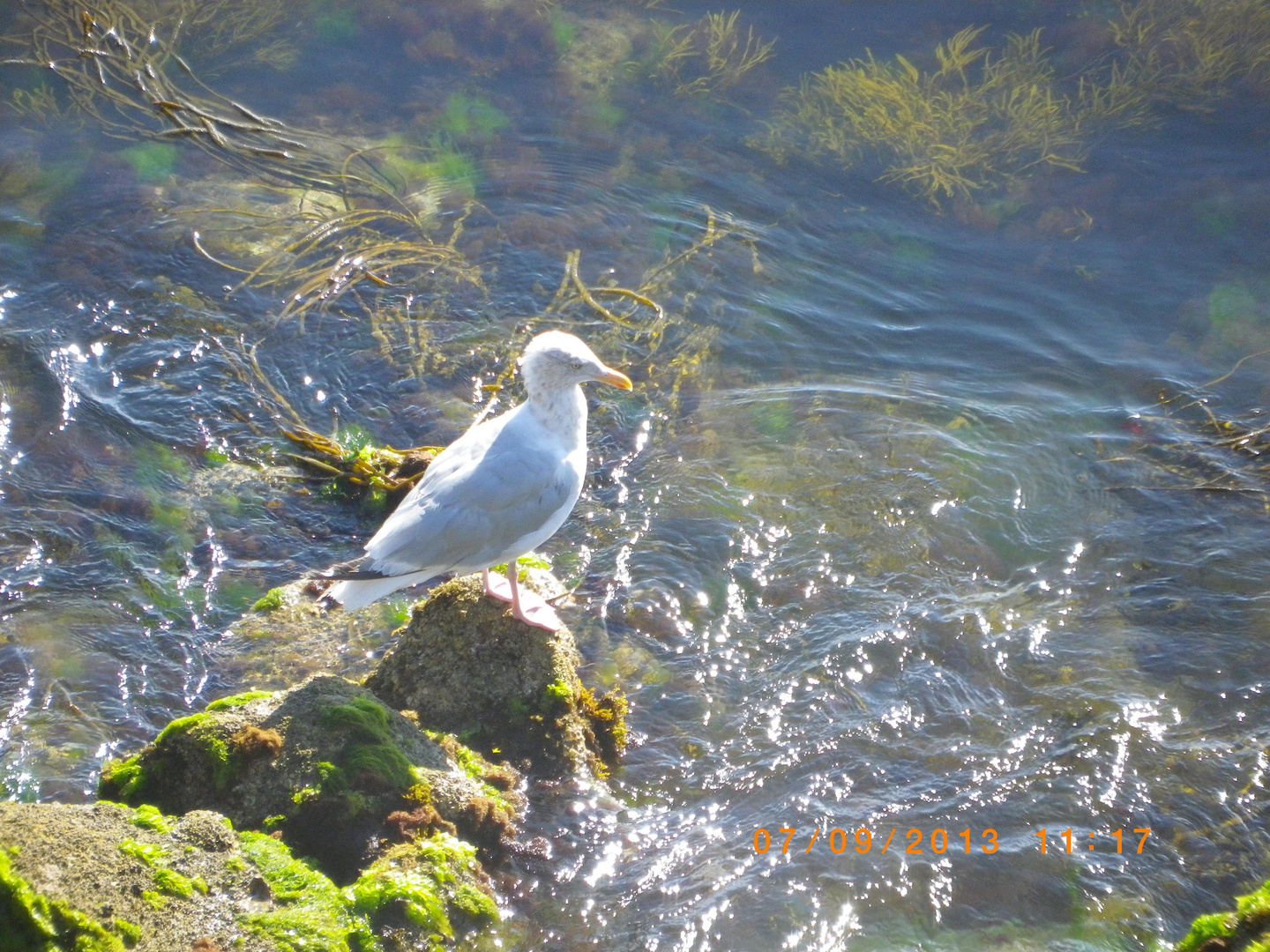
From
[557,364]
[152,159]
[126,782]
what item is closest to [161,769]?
[126,782]

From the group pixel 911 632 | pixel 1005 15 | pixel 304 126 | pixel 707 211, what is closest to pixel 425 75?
pixel 304 126

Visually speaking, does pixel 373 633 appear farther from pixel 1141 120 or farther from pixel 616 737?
pixel 1141 120

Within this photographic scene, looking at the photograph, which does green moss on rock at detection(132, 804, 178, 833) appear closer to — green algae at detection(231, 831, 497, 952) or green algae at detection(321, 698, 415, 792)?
green algae at detection(231, 831, 497, 952)

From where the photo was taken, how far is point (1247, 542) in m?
5.46

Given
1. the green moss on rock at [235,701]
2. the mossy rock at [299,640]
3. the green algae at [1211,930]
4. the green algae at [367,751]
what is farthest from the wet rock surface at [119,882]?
the green algae at [1211,930]

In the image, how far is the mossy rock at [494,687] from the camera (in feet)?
13.0

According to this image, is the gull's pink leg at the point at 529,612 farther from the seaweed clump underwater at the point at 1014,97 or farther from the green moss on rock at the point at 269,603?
the seaweed clump underwater at the point at 1014,97

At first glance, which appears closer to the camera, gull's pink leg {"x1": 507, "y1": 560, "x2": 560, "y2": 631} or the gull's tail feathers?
the gull's tail feathers

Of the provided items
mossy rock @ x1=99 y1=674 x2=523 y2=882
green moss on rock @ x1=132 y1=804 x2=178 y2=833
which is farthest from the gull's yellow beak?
green moss on rock @ x1=132 y1=804 x2=178 y2=833

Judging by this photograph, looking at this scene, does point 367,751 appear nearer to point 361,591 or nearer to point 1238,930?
point 361,591

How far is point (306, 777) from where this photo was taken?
127 inches

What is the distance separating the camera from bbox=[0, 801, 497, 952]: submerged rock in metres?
2.25

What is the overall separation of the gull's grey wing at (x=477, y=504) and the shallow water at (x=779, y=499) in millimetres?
952

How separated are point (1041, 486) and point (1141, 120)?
5.25 m
